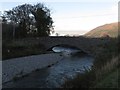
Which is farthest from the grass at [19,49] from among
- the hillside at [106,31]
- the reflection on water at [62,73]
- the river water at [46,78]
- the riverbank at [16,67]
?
the hillside at [106,31]

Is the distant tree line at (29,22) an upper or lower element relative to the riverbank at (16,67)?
upper

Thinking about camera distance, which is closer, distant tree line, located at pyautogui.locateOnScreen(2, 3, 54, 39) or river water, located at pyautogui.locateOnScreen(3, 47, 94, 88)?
river water, located at pyautogui.locateOnScreen(3, 47, 94, 88)

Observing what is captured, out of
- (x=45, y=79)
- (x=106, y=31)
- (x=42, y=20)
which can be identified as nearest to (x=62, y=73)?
(x=45, y=79)

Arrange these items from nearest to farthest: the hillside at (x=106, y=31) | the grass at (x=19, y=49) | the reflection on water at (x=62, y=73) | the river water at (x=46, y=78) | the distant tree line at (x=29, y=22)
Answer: the river water at (x=46, y=78)
the reflection on water at (x=62, y=73)
the grass at (x=19, y=49)
the distant tree line at (x=29, y=22)
the hillside at (x=106, y=31)

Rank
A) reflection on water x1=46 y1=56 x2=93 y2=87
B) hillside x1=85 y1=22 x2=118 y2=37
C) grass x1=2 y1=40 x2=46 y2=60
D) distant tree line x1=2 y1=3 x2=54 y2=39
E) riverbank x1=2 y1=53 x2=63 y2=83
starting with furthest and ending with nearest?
hillside x1=85 y1=22 x2=118 y2=37 → distant tree line x1=2 y1=3 x2=54 y2=39 → grass x1=2 y1=40 x2=46 y2=60 → riverbank x1=2 y1=53 x2=63 y2=83 → reflection on water x1=46 y1=56 x2=93 y2=87

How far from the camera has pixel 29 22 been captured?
276 feet

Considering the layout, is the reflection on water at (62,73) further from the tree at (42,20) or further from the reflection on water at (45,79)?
the tree at (42,20)

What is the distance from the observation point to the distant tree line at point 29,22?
8269 centimetres

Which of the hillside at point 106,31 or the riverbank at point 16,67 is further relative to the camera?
the hillside at point 106,31

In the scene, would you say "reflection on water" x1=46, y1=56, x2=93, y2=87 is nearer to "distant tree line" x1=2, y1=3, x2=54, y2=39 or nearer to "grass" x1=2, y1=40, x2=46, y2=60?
"grass" x1=2, y1=40, x2=46, y2=60

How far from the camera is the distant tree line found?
271ft

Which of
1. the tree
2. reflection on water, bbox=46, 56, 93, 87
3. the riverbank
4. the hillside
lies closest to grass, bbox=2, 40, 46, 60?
the riverbank

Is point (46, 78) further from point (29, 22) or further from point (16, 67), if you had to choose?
point (29, 22)

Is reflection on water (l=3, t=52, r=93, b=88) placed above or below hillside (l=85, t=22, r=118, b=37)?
below
